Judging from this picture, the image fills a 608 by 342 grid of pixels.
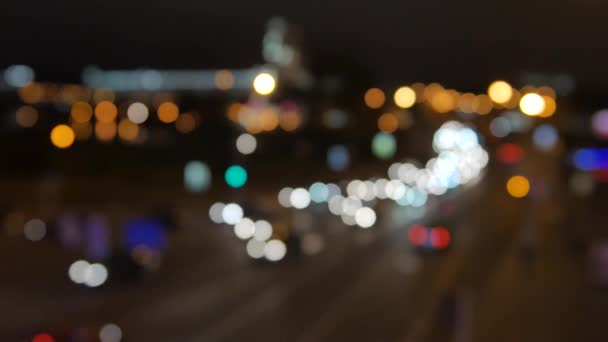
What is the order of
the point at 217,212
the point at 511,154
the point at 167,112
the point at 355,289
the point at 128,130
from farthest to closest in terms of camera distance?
the point at 167,112
the point at 128,130
the point at 217,212
the point at 511,154
the point at 355,289

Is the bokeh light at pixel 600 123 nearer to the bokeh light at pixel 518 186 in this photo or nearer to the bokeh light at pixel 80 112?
the bokeh light at pixel 518 186

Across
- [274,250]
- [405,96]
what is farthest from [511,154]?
[274,250]

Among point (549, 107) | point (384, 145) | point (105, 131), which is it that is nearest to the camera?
point (549, 107)

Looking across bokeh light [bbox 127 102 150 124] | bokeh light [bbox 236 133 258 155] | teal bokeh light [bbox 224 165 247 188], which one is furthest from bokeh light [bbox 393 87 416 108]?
teal bokeh light [bbox 224 165 247 188]

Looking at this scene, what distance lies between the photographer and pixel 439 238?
83.9 ft

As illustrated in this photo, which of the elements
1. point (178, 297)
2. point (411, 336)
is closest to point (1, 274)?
point (178, 297)

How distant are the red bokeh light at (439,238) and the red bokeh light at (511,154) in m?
3.98

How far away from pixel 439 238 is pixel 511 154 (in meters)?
7.64

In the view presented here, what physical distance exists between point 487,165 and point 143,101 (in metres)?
17.7

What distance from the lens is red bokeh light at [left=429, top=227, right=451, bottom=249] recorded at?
83.3ft

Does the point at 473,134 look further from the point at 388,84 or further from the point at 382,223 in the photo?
the point at 382,223

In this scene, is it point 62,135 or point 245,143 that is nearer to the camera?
point 245,143

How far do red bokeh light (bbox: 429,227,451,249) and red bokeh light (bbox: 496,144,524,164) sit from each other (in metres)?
3.98

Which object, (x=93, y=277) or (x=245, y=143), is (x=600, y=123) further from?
(x=93, y=277)
